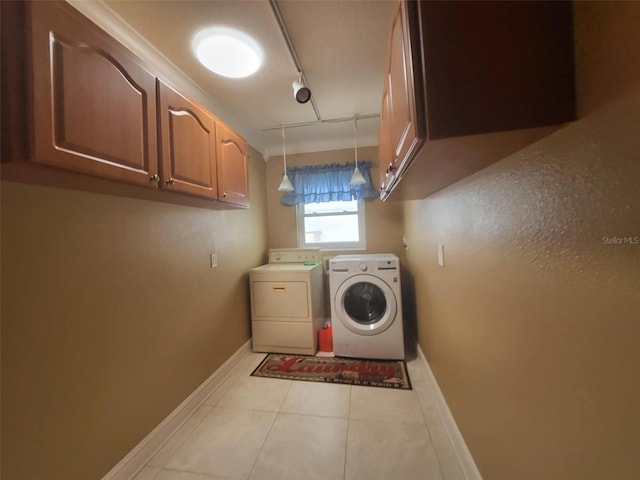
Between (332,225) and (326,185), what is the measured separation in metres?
0.53

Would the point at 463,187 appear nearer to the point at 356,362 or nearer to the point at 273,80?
the point at 273,80

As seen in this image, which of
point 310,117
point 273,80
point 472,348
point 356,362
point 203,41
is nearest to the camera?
point 472,348

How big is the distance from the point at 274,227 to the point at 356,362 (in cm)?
191

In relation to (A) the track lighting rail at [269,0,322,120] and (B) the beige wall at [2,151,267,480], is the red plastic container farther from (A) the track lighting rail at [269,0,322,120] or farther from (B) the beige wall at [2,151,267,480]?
(A) the track lighting rail at [269,0,322,120]

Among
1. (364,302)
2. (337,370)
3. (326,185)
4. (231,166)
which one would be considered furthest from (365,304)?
(231,166)

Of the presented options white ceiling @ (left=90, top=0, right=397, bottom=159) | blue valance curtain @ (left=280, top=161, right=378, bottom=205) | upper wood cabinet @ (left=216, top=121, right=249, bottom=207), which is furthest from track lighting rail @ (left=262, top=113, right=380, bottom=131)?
upper wood cabinet @ (left=216, top=121, right=249, bottom=207)

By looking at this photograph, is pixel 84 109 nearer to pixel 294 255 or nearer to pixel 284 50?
pixel 284 50

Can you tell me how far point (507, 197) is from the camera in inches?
31.5

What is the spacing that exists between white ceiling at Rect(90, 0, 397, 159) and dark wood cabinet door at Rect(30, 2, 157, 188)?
19.8 inches

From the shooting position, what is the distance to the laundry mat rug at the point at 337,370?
1.98 metres

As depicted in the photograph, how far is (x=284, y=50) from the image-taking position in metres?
1.54

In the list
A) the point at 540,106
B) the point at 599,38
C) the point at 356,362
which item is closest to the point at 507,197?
the point at 540,106

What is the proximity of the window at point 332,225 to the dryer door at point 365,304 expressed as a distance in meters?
0.85

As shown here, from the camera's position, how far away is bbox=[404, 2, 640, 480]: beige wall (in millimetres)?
460
